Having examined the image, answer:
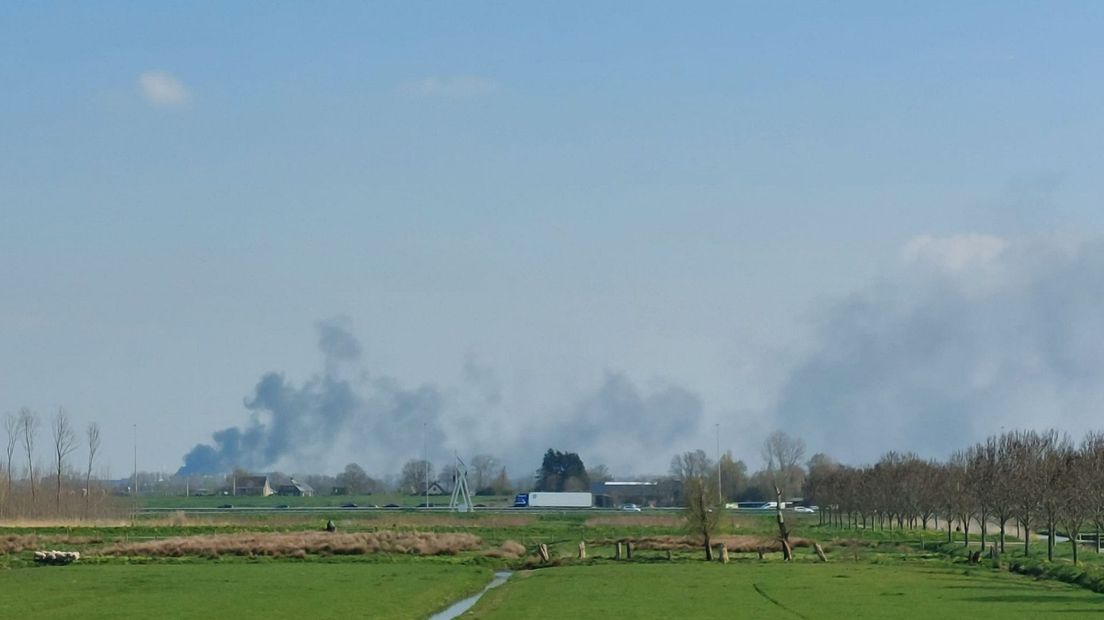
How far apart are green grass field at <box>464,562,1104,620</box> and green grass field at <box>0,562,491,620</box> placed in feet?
11.5

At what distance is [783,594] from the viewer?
57.4 meters

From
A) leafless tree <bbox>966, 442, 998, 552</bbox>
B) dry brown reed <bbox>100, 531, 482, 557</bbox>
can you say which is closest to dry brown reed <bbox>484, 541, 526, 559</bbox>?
dry brown reed <bbox>100, 531, 482, 557</bbox>

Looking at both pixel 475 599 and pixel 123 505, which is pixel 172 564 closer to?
pixel 475 599

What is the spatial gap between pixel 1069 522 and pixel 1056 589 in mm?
21725

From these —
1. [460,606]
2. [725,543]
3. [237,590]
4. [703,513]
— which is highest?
[703,513]

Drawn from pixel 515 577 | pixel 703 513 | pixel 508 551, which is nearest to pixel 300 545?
pixel 508 551

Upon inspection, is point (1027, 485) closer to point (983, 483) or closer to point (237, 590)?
point (983, 483)

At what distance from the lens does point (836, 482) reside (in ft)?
509

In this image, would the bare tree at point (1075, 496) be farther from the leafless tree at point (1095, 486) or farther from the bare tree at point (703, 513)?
the bare tree at point (703, 513)

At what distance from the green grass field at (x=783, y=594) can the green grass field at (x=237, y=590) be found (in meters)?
3.50

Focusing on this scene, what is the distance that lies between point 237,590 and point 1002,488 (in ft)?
165

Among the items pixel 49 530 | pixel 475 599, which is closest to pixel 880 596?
pixel 475 599

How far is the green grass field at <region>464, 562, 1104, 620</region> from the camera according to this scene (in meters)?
48.4

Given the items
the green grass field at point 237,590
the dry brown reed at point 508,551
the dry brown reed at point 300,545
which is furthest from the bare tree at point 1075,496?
the dry brown reed at point 300,545
